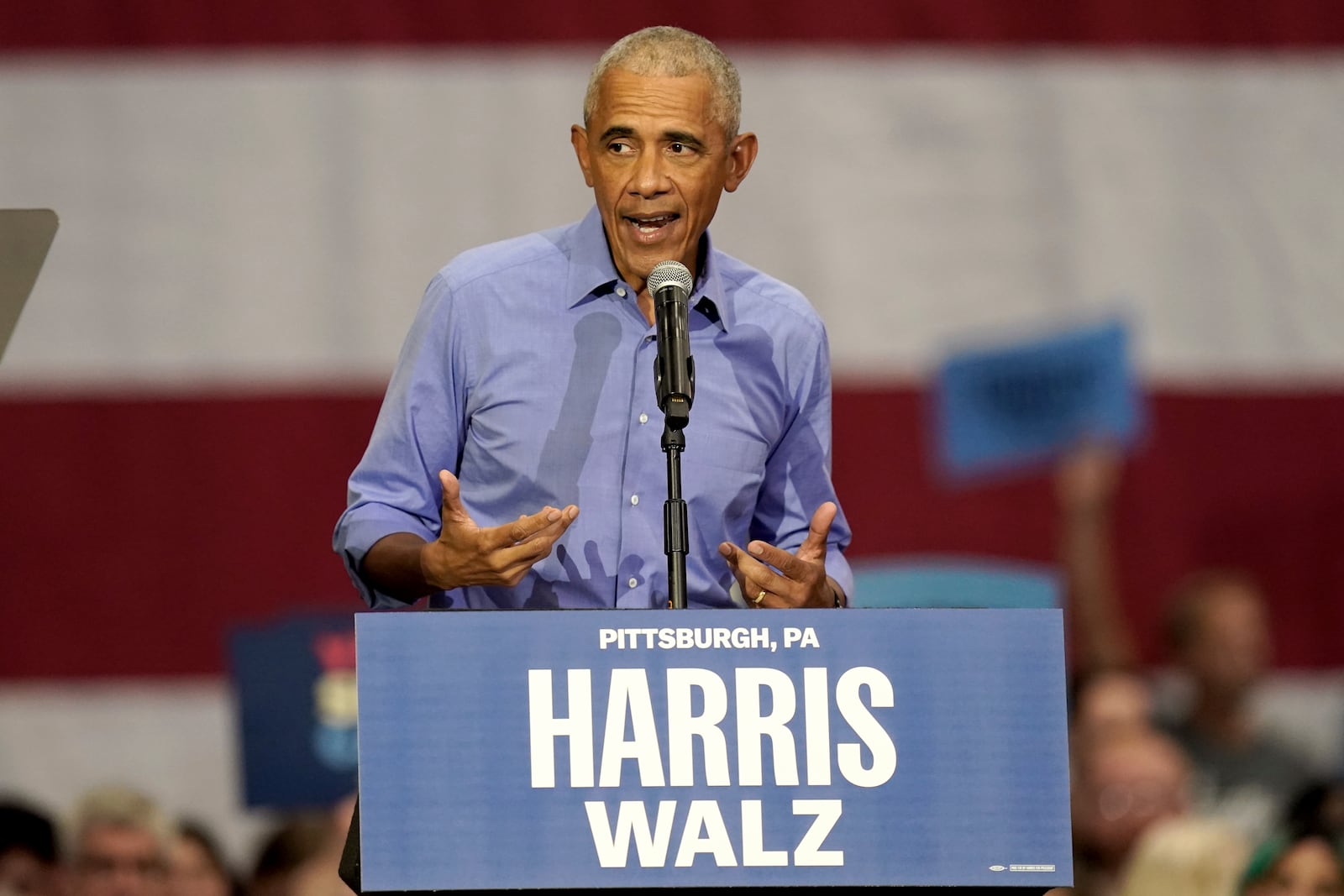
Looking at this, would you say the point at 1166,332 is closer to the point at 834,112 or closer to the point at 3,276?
the point at 834,112

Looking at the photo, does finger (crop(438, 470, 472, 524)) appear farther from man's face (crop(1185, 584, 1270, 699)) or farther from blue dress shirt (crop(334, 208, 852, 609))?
man's face (crop(1185, 584, 1270, 699))

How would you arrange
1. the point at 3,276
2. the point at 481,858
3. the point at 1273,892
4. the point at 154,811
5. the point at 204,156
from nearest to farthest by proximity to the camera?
the point at 481,858 → the point at 3,276 → the point at 1273,892 → the point at 154,811 → the point at 204,156

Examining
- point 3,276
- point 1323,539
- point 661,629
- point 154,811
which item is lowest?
point 154,811

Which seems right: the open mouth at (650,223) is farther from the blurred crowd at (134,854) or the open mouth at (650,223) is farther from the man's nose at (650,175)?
the blurred crowd at (134,854)

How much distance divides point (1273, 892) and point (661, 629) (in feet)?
7.31

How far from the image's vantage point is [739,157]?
2.27 meters

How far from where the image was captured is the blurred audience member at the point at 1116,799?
3979 mm

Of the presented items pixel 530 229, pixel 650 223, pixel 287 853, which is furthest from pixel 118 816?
pixel 650 223

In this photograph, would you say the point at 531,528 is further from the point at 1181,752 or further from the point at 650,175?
the point at 1181,752

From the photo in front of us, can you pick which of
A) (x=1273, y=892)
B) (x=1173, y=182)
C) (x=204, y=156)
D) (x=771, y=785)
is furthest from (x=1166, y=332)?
(x=771, y=785)

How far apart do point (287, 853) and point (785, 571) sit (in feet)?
8.68

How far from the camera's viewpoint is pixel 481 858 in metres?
1.72

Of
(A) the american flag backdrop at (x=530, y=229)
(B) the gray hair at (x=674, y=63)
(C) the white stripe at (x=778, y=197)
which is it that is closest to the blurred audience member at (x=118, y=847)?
(A) the american flag backdrop at (x=530, y=229)

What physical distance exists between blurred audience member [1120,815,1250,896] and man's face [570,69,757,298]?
77.3 inches
